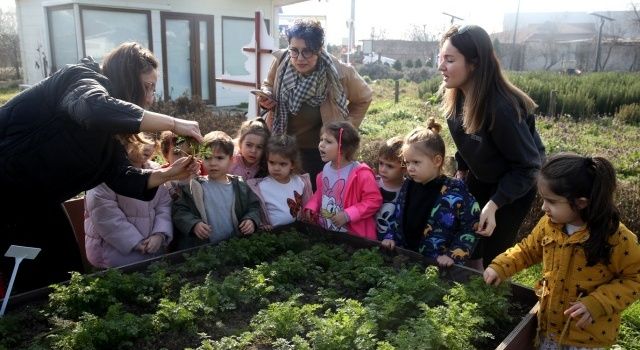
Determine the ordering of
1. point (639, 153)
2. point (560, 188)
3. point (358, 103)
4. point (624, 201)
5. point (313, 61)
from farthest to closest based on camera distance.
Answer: point (639, 153) < point (624, 201) < point (358, 103) < point (313, 61) < point (560, 188)

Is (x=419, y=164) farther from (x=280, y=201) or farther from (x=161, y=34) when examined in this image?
(x=161, y=34)

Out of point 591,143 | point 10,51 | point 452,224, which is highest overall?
point 10,51

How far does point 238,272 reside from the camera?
8.69ft

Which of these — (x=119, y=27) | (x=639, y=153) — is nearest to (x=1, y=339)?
(x=639, y=153)

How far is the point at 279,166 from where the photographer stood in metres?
Answer: 3.53

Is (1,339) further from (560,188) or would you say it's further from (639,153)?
(639,153)

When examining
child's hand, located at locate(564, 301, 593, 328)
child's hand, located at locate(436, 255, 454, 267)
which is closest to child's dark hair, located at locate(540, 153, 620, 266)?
child's hand, located at locate(564, 301, 593, 328)

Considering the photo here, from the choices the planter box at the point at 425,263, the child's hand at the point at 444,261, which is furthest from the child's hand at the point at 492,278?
the child's hand at the point at 444,261

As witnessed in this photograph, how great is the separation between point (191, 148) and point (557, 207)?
74.3 inches

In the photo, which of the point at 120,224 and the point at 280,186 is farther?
the point at 280,186

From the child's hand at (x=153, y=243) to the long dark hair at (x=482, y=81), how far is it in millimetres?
1967

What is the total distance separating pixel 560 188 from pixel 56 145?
2.28m

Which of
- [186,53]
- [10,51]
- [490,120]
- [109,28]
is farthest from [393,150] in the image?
[10,51]

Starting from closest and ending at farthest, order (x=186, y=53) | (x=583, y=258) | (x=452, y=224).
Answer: (x=583, y=258), (x=452, y=224), (x=186, y=53)
